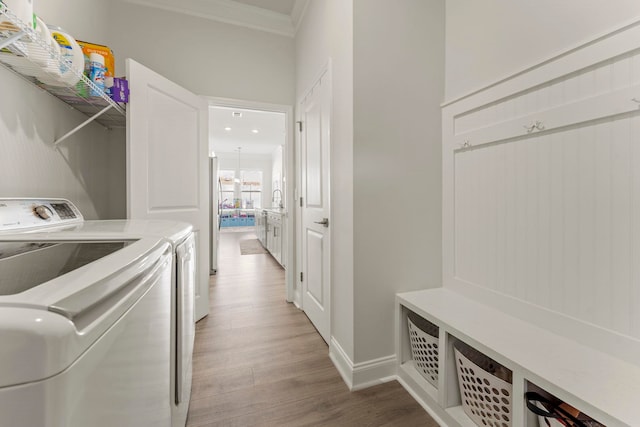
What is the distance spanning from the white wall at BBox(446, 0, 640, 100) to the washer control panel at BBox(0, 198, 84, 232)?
7.42 ft

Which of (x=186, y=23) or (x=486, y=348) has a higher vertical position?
(x=186, y=23)

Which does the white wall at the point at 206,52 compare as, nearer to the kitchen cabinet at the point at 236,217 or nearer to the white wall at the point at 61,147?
the white wall at the point at 61,147

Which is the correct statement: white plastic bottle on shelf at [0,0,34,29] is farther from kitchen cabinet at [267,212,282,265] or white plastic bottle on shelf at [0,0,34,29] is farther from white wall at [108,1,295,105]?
kitchen cabinet at [267,212,282,265]

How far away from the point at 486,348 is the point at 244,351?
1.50 meters

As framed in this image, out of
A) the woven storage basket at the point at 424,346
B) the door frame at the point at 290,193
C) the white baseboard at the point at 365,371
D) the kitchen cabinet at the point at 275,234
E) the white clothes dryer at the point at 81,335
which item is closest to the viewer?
the white clothes dryer at the point at 81,335

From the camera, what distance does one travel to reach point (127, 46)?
2.21 metres

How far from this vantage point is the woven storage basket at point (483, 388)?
1.06 metres

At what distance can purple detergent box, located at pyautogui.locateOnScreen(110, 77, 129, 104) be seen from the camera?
162cm

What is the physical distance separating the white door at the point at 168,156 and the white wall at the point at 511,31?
1989 mm

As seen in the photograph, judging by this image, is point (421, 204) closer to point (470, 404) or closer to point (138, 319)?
point (470, 404)

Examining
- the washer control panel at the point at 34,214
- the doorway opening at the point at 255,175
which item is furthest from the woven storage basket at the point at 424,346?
the washer control panel at the point at 34,214

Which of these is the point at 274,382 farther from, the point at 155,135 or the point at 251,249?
the point at 251,249

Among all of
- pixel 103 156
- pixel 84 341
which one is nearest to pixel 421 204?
pixel 84 341

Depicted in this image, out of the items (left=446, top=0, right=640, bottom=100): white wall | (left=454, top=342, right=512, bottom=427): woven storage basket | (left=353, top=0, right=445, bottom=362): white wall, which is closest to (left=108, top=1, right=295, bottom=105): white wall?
(left=353, top=0, right=445, bottom=362): white wall
